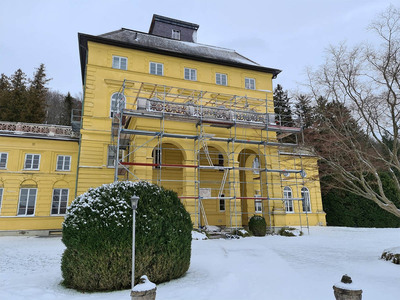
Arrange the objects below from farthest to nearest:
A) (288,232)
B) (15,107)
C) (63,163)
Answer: (15,107) → (63,163) → (288,232)

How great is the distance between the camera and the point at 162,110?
55.4 feet

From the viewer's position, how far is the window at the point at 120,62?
2053 cm

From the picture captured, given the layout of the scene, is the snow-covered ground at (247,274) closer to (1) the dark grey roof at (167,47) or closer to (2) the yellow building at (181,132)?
(2) the yellow building at (181,132)

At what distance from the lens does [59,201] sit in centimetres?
1966

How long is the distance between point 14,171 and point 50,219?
407 centimetres

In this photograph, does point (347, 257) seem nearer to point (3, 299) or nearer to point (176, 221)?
point (176, 221)

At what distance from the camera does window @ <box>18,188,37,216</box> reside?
18.7 m

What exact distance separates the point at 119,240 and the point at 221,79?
63.1ft

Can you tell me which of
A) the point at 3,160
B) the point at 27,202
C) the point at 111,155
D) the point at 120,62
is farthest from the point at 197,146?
the point at 3,160

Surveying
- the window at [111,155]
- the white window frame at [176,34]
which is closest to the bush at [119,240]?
the window at [111,155]

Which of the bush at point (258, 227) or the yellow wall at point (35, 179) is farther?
the yellow wall at point (35, 179)

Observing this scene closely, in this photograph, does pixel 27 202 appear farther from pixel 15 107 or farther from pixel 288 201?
pixel 288 201

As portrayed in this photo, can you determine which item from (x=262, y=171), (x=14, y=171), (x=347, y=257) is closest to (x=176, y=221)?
(x=347, y=257)

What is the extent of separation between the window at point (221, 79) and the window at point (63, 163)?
12955 mm
